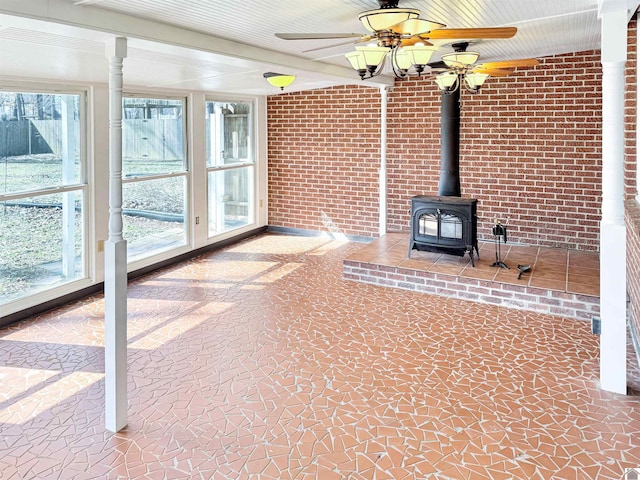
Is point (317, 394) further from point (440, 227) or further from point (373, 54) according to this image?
point (440, 227)

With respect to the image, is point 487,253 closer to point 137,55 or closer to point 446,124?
point 446,124

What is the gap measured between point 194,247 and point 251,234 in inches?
60.6

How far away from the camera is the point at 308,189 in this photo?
363 inches

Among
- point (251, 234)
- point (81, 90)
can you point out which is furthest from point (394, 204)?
point (81, 90)

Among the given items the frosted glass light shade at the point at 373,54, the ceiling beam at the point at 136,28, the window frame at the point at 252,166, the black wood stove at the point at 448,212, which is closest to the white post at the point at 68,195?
the ceiling beam at the point at 136,28

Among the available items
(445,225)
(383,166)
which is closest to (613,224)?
(445,225)

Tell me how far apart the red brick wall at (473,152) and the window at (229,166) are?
503mm

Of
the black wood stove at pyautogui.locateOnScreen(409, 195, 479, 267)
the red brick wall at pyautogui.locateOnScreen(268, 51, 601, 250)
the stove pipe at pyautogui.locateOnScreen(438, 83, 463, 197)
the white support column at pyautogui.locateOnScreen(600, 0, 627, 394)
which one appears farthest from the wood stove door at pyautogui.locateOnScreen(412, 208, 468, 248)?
the white support column at pyautogui.locateOnScreen(600, 0, 627, 394)

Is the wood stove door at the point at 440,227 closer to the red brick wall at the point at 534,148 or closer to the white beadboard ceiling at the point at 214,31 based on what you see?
the red brick wall at the point at 534,148

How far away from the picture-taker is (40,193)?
216 inches

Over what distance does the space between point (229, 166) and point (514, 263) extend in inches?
182

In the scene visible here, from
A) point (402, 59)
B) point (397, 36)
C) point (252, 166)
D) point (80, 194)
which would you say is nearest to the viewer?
point (397, 36)

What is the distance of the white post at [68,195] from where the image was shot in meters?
5.75

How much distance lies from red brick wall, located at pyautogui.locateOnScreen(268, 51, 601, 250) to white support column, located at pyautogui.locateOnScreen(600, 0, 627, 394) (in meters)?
3.58
